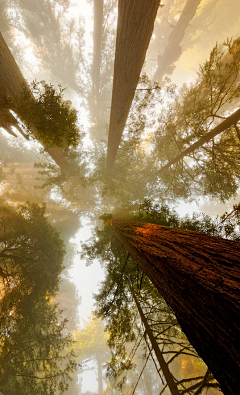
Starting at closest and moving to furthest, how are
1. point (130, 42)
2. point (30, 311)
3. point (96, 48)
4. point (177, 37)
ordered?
1. point (130, 42)
2. point (30, 311)
3. point (96, 48)
4. point (177, 37)

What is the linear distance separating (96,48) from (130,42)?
2265 centimetres

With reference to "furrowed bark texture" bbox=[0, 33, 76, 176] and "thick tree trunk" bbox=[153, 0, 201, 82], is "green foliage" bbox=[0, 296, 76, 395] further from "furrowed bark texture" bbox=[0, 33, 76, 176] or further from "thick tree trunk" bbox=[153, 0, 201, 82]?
"thick tree trunk" bbox=[153, 0, 201, 82]

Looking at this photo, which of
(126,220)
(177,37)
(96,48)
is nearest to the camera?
(126,220)

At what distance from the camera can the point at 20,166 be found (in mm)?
25469

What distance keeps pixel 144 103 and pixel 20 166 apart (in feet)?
78.8

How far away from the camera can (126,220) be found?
623 centimetres

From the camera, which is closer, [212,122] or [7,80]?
[7,80]

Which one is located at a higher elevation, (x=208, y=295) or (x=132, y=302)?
(x=132, y=302)

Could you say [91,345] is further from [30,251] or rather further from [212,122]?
[212,122]

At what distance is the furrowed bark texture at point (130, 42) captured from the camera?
2838 mm

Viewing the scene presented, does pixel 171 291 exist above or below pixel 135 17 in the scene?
below

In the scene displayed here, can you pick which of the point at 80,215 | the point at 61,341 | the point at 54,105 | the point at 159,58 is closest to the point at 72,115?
the point at 54,105

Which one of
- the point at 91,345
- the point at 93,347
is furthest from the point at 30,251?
the point at 93,347

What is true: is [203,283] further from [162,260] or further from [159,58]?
[159,58]
